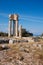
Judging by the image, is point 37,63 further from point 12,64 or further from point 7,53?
point 7,53

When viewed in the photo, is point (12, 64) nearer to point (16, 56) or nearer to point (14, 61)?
point (14, 61)

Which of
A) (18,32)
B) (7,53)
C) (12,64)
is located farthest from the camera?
(18,32)

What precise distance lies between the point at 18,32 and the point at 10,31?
2.04 metres

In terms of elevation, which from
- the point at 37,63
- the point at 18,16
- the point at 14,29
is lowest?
the point at 37,63

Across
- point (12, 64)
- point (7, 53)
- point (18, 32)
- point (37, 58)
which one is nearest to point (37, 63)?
point (37, 58)

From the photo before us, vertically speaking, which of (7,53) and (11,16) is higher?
(11,16)

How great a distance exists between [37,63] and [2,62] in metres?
2.41

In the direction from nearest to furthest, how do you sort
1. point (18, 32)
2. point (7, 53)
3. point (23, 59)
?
point (23, 59), point (7, 53), point (18, 32)

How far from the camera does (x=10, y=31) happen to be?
40469 mm

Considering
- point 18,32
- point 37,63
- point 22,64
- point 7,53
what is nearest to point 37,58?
point 37,63

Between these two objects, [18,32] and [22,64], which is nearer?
[22,64]

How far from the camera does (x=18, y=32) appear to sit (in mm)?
40125

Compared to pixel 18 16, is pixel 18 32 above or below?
below

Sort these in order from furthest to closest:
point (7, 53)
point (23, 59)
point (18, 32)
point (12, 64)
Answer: point (18, 32) < point (7, 53) < point (23, 59) < point (12, 64)
